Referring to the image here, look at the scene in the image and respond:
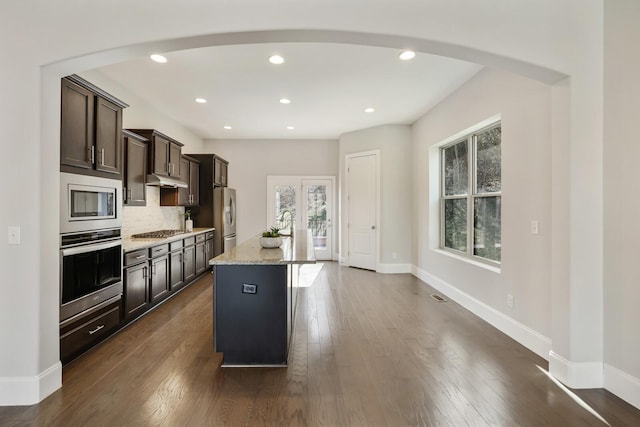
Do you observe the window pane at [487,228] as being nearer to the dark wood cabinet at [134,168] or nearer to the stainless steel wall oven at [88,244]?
the stainless steel wall oven at [88,244]

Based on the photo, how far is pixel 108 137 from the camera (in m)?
2.88

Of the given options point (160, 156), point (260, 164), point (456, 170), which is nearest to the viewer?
point (160, 156)

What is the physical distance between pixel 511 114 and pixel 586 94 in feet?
3.05

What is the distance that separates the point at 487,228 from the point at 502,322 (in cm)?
109

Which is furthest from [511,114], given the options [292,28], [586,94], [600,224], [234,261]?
[234,261]

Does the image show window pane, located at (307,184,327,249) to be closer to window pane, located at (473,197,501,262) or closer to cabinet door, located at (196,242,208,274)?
cabinet door, located at (196,242,208,274)

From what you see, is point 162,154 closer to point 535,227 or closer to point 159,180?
point 159,180

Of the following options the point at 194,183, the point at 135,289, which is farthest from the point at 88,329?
the point at 194,183

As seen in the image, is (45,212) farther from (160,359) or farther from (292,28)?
(292,28)

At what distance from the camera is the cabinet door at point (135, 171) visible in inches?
148

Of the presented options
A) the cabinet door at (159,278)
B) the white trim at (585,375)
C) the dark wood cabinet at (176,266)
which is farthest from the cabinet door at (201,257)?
the white trim at (585,375)

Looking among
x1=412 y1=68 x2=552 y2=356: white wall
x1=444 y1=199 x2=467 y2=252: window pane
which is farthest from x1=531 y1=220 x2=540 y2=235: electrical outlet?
x1=444 y1=199 x2=467 y2=252: window pane

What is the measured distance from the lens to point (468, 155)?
4.20m

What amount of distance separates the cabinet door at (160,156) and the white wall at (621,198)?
469 centimetres
